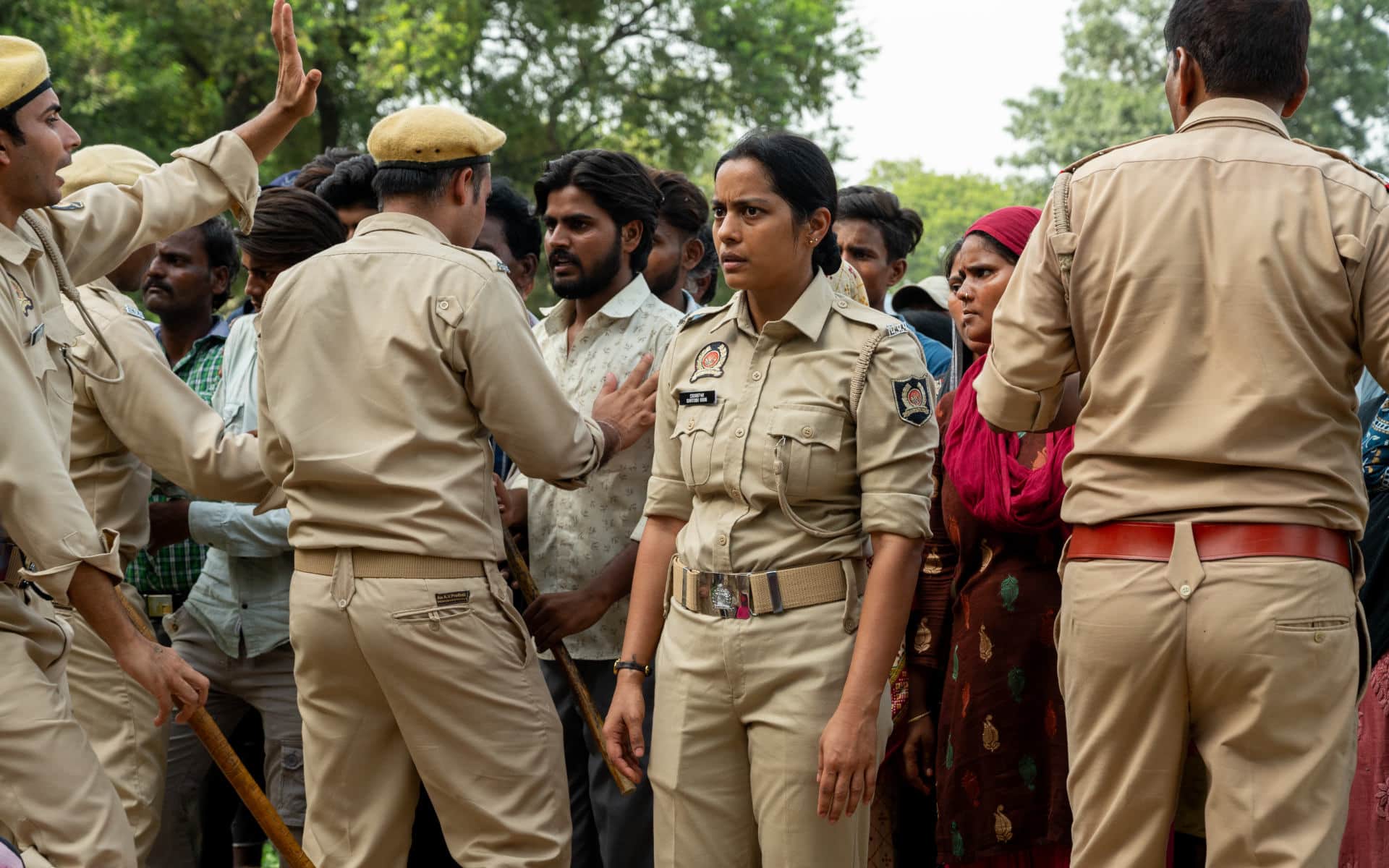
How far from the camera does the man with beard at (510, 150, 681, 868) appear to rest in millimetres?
4363

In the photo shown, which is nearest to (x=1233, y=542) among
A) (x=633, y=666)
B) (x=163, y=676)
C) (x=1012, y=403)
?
(x=1012, y=403)

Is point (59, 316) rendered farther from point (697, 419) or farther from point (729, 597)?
point (729, 597)

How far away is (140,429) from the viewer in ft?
13.4

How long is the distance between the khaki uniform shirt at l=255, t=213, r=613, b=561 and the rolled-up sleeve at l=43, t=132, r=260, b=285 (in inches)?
10.4

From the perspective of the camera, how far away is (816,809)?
10.3ft

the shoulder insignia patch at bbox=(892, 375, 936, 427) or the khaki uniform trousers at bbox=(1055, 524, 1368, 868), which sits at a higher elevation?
the shoulder insignia patch at bbox=(892, 375, 936, 427)

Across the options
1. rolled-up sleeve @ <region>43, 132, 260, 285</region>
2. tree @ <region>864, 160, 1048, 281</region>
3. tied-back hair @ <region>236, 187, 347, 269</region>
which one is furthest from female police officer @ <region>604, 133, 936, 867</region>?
tree @ <region>864, 160, 1048, 281</region>

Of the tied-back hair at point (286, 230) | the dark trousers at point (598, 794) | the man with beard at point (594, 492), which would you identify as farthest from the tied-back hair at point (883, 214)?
the dark trousers at point (598, 794)

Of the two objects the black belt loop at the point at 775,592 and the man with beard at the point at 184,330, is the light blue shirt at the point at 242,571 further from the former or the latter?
the black belt loop at the point at 775,592

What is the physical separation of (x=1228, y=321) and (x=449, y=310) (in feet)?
6.05

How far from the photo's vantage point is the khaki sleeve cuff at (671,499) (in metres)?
3.58

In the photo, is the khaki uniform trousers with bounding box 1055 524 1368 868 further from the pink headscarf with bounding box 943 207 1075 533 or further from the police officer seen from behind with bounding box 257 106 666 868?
the police officer seen from behind with bounding box 257 106 666 868

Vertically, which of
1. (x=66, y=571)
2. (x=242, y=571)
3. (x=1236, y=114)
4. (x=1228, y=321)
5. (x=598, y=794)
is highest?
(x=1236, y=114)

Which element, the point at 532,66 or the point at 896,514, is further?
the point at 532,66
